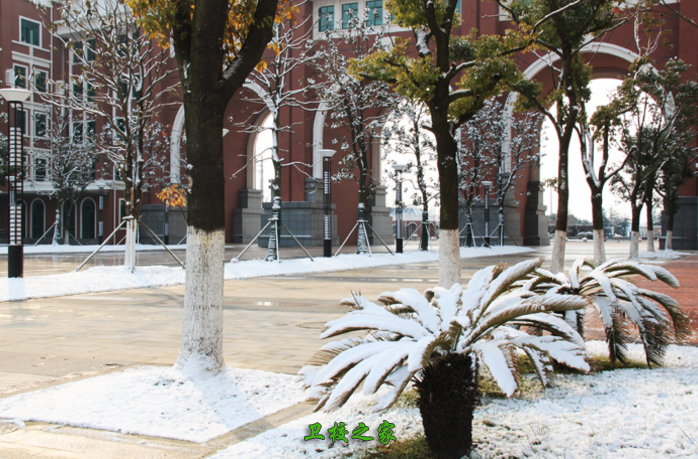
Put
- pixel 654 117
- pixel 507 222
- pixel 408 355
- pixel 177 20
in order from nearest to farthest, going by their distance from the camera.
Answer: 1. pixel 408 355
2. pixel 177 20
3. pixel 654 117
4. pixel 507 222

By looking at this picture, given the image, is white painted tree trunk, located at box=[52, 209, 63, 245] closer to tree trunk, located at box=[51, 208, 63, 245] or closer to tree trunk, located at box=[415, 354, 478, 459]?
tree trunk, located at box=[51, 208, 63, 245]

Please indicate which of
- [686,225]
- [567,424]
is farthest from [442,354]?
[686,225]

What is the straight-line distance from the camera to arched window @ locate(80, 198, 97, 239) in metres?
44.0

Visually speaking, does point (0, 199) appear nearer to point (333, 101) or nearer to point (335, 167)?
point (335, 167)

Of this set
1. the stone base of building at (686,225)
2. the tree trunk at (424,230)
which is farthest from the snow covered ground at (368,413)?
the stone base of building at (686,225)

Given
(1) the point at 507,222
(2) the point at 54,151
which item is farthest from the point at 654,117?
(2) the point at 54,151

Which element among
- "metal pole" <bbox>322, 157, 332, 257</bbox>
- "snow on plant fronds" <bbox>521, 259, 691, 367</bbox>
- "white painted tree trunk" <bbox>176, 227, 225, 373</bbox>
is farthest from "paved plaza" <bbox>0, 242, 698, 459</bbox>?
"metal pole" <bbox>322, 157, 332, 257</bbox>

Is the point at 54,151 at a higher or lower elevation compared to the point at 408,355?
higher

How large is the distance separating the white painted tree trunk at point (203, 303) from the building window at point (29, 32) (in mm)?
45115

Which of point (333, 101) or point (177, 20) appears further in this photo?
point (333, 101)

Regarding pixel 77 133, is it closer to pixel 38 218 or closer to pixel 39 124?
pixel 39 124

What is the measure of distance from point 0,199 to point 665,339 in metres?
46.7

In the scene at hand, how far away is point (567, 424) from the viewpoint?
3.66 metres

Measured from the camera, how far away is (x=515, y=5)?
1414cm
